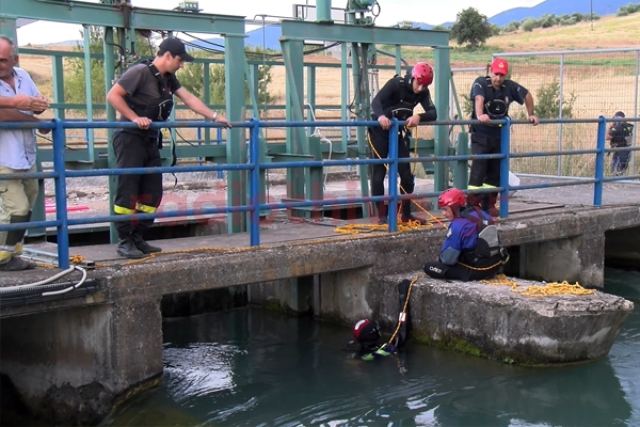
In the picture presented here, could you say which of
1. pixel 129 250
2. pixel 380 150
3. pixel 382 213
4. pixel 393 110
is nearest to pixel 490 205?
pixel 382 213

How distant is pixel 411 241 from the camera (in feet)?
25.6

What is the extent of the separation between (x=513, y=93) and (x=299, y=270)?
3328mm

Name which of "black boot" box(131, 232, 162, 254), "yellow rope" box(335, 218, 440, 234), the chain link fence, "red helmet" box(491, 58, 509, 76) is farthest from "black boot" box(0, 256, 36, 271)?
the chain link fence

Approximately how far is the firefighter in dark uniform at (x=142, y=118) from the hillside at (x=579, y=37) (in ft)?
164

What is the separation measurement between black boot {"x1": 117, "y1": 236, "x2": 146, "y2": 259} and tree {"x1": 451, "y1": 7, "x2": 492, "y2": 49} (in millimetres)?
53989

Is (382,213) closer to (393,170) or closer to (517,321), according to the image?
(393,170)

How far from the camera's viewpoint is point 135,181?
6203 mm

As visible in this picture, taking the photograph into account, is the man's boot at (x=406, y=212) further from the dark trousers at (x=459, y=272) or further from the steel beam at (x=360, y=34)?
the steel beam at (x=360, y=34)

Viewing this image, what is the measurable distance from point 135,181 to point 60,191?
0.67 meters

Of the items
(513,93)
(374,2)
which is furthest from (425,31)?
(513,93)

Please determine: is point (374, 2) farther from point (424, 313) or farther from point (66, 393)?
point (66, 393)

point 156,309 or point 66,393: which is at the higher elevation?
point 156,309

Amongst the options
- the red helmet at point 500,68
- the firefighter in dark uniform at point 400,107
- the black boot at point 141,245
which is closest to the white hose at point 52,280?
the black boot at point 141,245

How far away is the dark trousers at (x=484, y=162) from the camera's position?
28.6 ft
